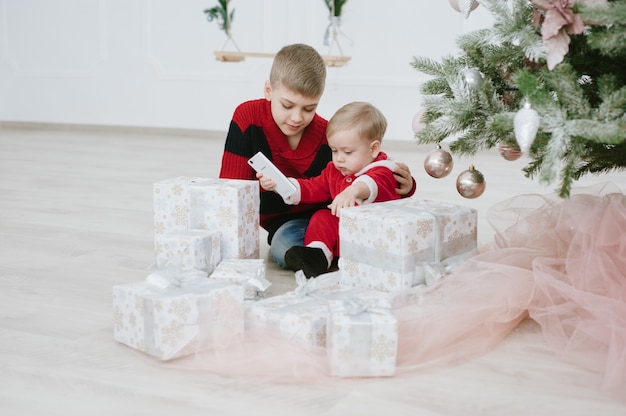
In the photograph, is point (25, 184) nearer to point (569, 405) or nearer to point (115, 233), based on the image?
point (115, 233)

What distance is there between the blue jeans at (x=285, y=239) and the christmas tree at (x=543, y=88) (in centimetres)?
49

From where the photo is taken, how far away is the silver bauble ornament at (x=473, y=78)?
132 cm

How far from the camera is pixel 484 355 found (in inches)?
48.9

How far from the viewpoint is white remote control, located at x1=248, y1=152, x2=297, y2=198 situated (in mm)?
1762

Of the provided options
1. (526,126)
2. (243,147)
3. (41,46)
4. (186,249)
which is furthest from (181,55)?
(526,126)

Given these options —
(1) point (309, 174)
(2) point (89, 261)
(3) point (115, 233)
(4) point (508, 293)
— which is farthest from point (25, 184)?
(4) point (508, 293)

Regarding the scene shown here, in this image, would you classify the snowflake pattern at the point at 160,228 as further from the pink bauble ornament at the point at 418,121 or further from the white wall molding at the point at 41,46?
the white wall molding at the point at 41,46

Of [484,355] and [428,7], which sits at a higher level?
[428,7]

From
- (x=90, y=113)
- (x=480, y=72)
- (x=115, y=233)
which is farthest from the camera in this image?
(x=90, y=113)

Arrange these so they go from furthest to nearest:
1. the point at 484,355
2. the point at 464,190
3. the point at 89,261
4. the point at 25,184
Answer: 1. the point at 25,184
2. the point at 89,261
3. the point at 464,190
4. the point at 484,355

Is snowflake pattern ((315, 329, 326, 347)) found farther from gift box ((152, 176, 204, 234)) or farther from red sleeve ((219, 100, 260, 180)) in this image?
red sleeve ((219, 100, 260, 180))

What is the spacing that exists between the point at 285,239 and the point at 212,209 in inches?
10.0

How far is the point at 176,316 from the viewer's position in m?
1.19

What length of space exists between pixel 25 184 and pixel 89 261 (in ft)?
4.09
